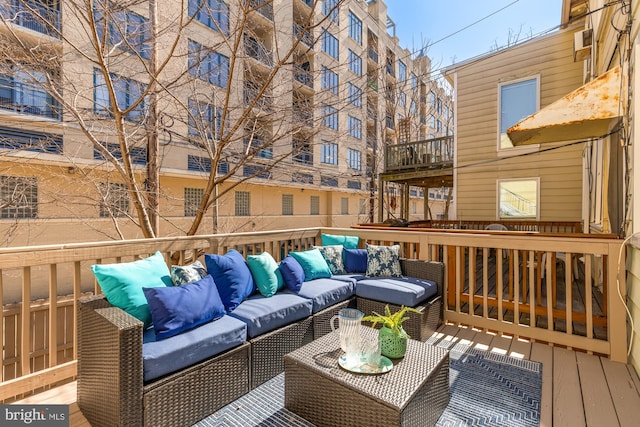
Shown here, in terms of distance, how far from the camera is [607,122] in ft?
11.0

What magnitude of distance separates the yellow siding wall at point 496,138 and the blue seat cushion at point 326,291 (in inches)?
251

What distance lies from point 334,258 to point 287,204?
1431cm

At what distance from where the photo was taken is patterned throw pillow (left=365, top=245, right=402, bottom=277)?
3.69 metres

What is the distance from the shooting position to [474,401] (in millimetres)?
2182

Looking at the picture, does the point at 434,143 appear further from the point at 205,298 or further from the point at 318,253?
the point at 205,298

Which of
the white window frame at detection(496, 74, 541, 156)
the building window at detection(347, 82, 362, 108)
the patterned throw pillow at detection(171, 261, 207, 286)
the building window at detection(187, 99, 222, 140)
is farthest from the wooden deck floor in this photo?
the white window frame at detection(496, 74, 541, 156)

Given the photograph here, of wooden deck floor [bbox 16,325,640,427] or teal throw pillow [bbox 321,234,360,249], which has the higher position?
teal throw pillow [bbox 321,234,360,249]

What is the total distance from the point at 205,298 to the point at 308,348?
83cm

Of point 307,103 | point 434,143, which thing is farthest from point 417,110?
point 307,103

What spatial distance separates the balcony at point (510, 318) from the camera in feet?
7.12

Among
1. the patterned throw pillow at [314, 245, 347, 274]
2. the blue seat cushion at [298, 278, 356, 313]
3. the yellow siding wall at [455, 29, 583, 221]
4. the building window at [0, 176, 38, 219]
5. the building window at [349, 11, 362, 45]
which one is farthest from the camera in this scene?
the building window at [349, 11, 362, 45]

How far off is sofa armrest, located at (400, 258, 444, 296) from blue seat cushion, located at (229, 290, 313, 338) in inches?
57.9

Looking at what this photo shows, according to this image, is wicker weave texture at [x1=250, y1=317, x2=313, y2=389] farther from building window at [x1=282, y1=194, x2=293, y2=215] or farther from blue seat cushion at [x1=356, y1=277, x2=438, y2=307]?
building window at [x1=282, y1=194, x2=293, y2=215]

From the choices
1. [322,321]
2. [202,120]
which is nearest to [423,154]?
[202,120]
